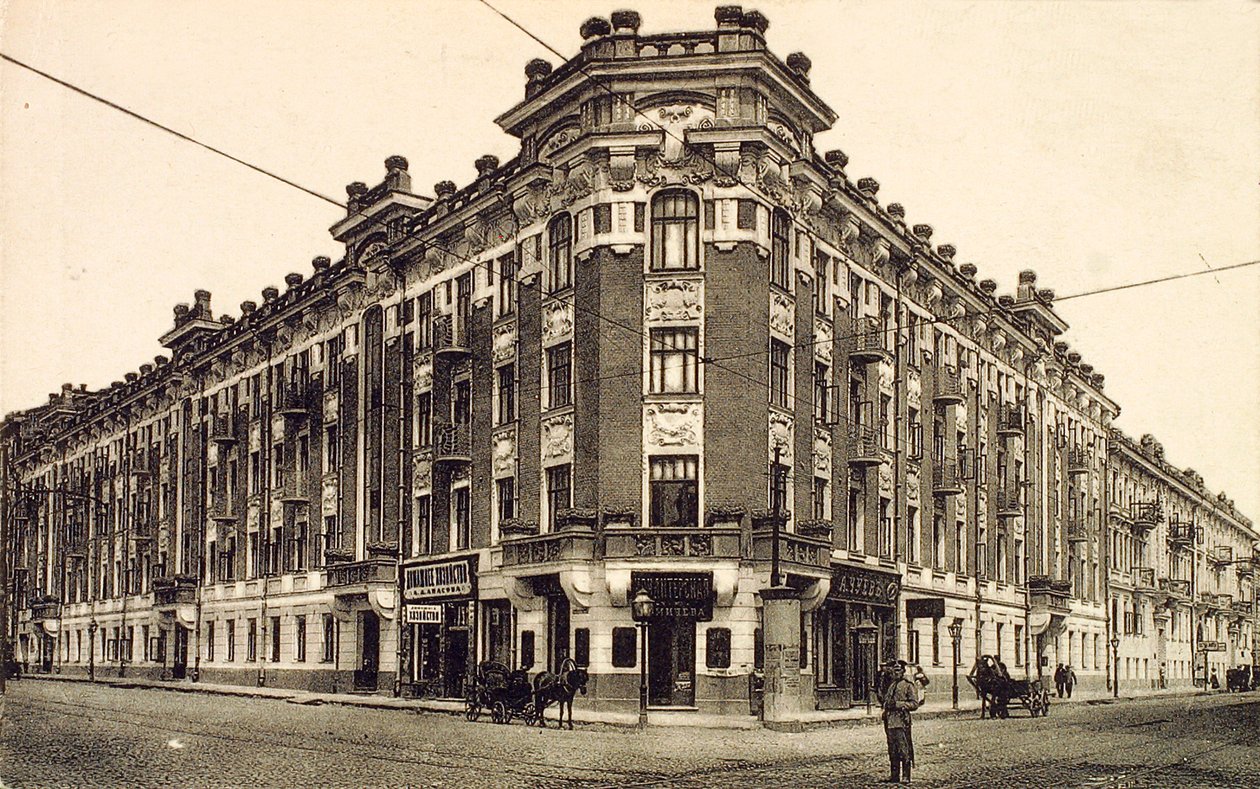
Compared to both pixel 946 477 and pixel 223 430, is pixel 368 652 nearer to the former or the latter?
pixel 223 430

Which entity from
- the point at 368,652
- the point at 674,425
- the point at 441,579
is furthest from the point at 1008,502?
the point at 368,652

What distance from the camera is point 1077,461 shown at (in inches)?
2351

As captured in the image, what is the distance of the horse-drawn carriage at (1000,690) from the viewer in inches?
1449

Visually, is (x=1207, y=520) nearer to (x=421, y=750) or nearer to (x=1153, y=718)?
(x=1153, y=718)

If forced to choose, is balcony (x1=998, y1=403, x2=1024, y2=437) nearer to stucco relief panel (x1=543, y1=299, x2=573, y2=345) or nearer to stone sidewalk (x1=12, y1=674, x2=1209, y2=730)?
stone sidewalk (x1=12, y1=674, x2=1209, y2=730)

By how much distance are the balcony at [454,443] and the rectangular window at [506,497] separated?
1.74 meters

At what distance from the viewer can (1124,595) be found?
222 feet

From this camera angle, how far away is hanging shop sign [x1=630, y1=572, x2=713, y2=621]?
30.8 meters

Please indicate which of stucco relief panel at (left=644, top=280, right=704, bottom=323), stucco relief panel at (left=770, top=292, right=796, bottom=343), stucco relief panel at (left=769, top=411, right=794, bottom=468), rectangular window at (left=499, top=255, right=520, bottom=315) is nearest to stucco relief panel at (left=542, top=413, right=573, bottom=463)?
stucco relief panel at (left=644, top=280, right=704, bottom=323)

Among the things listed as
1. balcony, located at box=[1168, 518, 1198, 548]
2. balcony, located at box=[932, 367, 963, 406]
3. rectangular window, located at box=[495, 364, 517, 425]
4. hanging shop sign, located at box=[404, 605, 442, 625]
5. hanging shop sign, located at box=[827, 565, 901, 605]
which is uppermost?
balcony, located at box=[932, 367, 963, 406]

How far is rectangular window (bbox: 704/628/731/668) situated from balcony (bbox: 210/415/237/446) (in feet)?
91.1

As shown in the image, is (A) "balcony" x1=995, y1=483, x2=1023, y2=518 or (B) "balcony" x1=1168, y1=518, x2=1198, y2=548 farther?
(B) "balcony" x1=1168, y1=518, x2=1198, y2=548

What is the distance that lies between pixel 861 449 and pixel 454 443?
11.9 metres

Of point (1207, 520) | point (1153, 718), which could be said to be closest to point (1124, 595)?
point (1207, 520)
